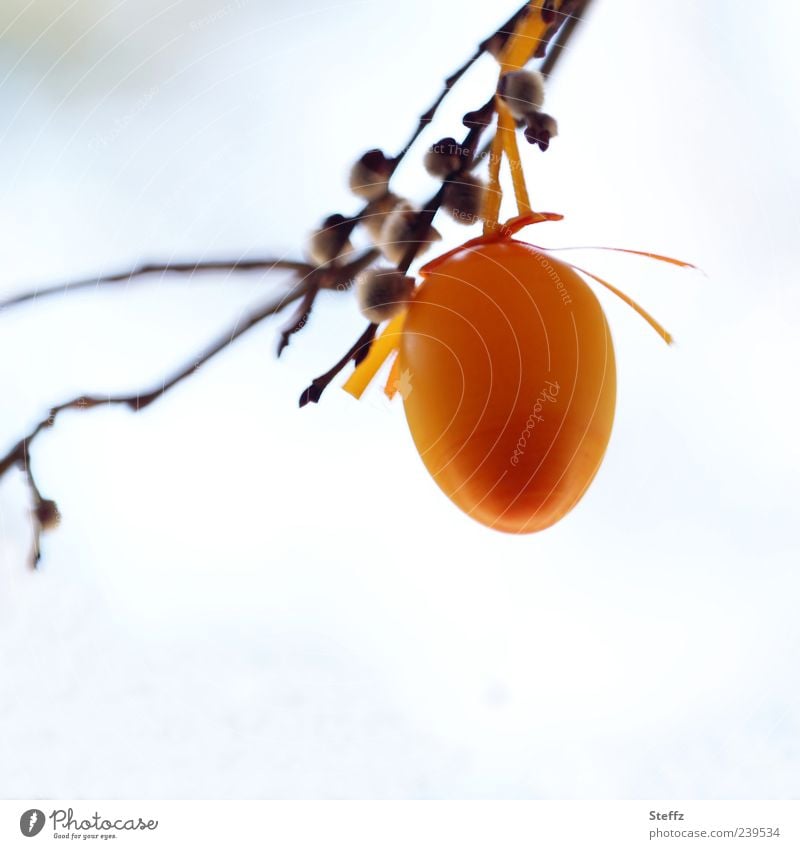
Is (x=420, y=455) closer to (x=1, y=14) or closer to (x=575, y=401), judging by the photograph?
(x=575, y=401)

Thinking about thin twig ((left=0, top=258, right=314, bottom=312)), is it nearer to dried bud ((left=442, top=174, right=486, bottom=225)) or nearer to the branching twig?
the branching twig

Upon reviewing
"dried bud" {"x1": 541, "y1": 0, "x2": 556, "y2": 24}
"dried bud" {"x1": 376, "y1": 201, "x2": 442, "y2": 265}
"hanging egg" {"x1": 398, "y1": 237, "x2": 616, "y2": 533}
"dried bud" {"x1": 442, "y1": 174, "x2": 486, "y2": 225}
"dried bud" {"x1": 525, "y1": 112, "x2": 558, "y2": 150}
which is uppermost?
"dried bud" {"x1": 541, "y1": 0, "x2": 556, "y2": 24}

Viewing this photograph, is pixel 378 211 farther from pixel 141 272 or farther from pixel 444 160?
pixel 141 272

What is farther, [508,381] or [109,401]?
[109,401]

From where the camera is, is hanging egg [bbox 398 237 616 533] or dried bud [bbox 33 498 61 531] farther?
dried bud [bbox 33 498 61 531]

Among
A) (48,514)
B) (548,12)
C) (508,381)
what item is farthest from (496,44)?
(48,514)

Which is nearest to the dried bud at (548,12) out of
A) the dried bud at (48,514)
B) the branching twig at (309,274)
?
the branching twig at (309,274)

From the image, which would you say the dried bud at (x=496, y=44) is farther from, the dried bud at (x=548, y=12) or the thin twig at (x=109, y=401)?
the thin twig at (x=109, y=401)

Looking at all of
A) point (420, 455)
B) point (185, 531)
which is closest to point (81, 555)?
point (185, 531)

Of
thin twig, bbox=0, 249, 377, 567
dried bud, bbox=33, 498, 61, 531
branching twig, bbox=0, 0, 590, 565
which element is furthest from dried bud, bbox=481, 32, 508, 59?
dried bud, bbox=33, 498, 61, 531
